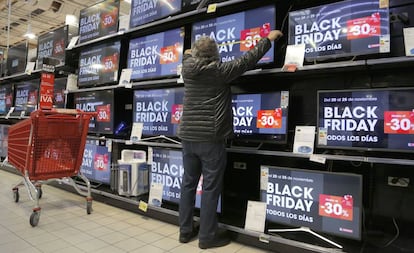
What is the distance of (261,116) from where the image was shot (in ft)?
6.70

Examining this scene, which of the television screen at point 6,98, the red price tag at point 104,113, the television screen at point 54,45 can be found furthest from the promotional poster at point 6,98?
the red price tag at point 104,113

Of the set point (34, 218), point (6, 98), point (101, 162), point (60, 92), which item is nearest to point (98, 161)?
point (101, 162)

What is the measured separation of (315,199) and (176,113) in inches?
54.1

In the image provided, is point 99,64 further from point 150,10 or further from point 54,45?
point 54,45

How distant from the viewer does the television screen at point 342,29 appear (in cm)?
162

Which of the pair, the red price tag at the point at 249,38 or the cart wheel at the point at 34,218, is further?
the cart wheel at the point at 34,218

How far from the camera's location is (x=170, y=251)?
6.14 ft

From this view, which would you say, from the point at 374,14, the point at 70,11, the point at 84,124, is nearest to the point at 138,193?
the point at 84,124

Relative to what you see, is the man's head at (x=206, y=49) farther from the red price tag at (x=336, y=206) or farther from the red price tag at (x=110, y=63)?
the red price tag at (x=110, y=63)

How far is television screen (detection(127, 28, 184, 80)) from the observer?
2.57 m

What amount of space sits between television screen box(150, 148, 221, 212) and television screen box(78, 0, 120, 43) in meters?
1.63

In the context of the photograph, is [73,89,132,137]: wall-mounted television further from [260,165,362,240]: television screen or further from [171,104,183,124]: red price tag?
[260,165,362,240]: television screen

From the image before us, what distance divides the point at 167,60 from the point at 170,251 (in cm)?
167

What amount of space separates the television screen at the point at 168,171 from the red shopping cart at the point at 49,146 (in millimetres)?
724
